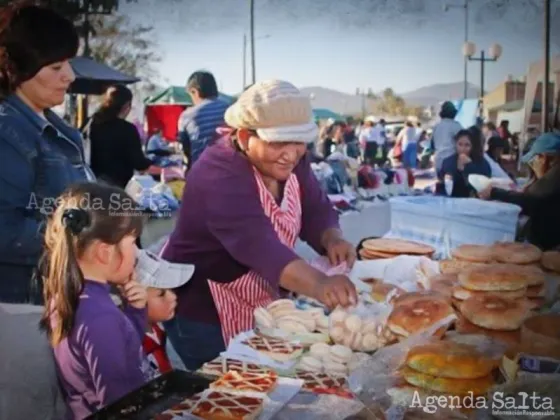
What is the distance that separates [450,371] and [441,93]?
2.88 ft

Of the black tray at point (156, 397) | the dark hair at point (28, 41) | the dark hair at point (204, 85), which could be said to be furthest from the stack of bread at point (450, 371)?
the dark hair at point (204, 85)

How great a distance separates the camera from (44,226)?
1.26 metres

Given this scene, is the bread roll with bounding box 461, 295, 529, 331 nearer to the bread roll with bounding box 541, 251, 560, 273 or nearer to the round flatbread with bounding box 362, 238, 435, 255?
the bread roll with bounding box 541, 251, 560, 273

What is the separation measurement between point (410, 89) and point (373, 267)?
46 cm

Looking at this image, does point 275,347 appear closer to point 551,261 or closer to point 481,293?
point 481,293

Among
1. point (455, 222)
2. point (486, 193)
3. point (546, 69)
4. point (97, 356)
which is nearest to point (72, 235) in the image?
→ point (97, 356)

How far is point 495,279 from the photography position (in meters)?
1.30

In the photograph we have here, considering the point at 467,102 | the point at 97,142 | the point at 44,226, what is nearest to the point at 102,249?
the point at 44,226

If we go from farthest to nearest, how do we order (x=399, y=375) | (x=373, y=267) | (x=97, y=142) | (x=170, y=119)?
(x=170, y=119), (x=97, y=142), (x=373, y=267), (x=399, y=375)

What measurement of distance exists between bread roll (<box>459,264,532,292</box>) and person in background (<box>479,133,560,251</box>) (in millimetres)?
391

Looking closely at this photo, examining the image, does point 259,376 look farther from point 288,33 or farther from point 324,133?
point 324,133

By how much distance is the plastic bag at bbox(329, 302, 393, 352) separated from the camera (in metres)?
1.19

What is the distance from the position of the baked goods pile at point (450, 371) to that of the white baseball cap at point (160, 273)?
57 centimetres

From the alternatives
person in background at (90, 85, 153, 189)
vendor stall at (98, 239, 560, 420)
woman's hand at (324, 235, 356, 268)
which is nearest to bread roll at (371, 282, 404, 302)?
vendor stall at (98, 239, 560, 420)
